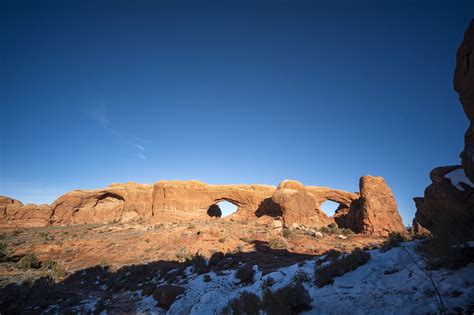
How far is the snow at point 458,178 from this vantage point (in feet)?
17.2

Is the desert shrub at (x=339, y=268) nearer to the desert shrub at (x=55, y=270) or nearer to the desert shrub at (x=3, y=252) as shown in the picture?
the desert shrub at (x=55, y=270)

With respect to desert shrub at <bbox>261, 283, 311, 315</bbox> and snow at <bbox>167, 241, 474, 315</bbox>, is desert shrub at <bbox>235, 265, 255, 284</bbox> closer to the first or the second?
snow at <bbox>167, 241, 474, 315</bbox>

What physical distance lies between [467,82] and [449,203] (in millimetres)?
2787

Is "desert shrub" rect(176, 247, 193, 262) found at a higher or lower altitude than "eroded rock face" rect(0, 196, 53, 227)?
lower

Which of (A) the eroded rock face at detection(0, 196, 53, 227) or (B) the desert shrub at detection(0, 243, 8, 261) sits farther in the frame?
(A) the eroded rock face at detection(0, 196, 53, 227)

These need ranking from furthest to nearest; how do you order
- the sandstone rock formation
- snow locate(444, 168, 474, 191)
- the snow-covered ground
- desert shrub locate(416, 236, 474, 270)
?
the sandstone rock formation → snow locate(444, 168, 474, 191) → desert shrub locate(416, 236, 474, 270) → the snow-covered ground

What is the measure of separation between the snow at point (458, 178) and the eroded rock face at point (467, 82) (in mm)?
1231

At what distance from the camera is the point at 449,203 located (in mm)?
5367

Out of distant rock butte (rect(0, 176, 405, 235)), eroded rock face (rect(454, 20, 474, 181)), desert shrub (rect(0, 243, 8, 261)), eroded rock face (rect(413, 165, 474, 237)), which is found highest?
distant rock butte (rect(0, 176, 405, 235))

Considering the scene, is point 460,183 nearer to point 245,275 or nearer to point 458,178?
point 458,178

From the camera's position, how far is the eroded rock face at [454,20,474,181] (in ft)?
12.9

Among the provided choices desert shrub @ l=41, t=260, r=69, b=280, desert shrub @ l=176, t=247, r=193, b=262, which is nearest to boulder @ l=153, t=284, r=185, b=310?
desert shrub @ l=176, t=247, r=193, b=262

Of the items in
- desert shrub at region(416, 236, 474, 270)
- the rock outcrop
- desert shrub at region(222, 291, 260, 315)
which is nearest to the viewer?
desert shrub at region(416, 236, 474, 270)

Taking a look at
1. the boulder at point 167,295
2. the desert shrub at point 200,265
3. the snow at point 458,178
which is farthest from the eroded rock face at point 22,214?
the snow at point 458,178
